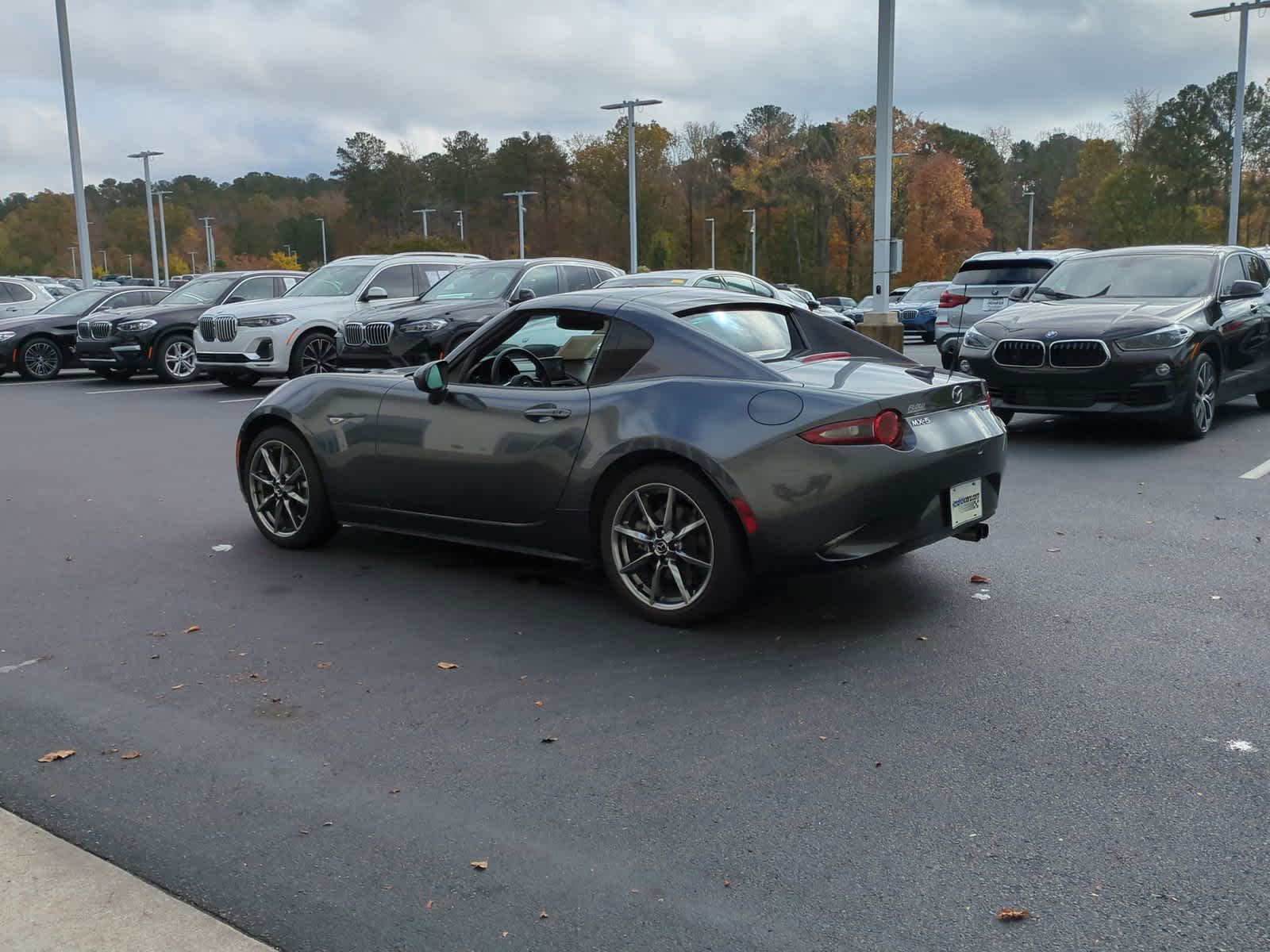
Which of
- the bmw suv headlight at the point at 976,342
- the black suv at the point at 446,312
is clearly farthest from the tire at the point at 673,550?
the black suv at the point at 446,312

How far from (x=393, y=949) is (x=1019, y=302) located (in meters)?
10.4

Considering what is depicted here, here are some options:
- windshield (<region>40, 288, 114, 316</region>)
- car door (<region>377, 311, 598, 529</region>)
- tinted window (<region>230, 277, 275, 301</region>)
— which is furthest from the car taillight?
windshield (<region>40, 288, 114, 316</region>)

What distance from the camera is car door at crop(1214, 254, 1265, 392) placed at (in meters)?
10.8

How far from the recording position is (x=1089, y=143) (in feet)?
282

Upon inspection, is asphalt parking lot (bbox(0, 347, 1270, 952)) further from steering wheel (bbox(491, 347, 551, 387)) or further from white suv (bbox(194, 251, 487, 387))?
white suv (bbox(194, 251, 487, 387))

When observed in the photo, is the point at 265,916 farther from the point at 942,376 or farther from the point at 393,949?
the point at 942,376

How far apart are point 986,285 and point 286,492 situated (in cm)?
1472

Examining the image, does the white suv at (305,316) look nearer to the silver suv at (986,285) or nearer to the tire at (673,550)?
the silver suv at (986,285)

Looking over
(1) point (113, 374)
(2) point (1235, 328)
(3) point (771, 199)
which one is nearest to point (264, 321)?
(1) point (113, 374)

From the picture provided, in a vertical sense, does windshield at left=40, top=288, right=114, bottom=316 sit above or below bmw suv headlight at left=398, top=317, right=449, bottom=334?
above

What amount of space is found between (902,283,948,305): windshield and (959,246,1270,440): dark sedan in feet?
66.7

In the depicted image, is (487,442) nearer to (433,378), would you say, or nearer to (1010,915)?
(433,378)

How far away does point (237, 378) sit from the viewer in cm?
1884

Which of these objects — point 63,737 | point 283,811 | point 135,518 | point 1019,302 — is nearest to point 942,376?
point 283,811
